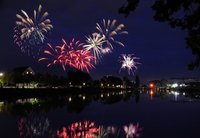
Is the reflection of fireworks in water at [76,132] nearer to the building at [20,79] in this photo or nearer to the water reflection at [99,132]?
the water reflection at [99,132]

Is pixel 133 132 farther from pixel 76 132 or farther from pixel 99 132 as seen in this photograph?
pixel 76 132

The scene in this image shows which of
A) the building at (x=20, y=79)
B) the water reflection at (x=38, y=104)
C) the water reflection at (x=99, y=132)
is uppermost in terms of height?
the building at (x=20, y=79)

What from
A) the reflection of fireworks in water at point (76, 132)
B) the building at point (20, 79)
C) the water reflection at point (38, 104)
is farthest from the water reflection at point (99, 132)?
the building at point (20, 79)

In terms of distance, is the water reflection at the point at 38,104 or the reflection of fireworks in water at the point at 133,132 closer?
the reflection of fireworks in water at the point at 133,132

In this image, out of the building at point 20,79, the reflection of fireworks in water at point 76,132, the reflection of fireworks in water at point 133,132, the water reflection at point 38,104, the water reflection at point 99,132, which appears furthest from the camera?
the building at point 20,79

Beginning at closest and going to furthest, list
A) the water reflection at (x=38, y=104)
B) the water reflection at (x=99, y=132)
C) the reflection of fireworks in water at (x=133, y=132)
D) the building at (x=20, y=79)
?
1. the water reflection at (x=99, y=132)
2. the reflection of fireworks in water at (x=133, y=132)
3. the water reflection at (x=38, y=104)
4. the building at (x=20, y=79)

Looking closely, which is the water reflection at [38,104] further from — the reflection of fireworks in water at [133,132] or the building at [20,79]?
the building at [20,79]

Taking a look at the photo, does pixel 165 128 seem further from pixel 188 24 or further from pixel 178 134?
pixel 188 24

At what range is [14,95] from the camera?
73938mm

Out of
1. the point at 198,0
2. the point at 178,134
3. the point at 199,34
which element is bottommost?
the point at 178,134

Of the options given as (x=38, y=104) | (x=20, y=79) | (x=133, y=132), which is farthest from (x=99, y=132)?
(x=20, y=79)

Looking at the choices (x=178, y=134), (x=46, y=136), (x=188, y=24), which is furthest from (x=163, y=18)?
(x=178, y=134)

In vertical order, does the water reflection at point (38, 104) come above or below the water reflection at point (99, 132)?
above

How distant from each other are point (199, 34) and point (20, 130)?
1538 cm
